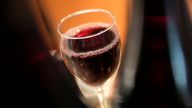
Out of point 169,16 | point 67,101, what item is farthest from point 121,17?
point 67,101

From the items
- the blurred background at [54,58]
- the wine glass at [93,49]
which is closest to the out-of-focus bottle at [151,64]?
the blurred background at [54,58]

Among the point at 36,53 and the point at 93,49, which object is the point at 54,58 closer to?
the point at 36,53

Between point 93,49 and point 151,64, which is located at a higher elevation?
point 93,49

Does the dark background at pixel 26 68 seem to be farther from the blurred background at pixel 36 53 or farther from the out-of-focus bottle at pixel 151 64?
the out-of-focus bottle at pixel 151 64

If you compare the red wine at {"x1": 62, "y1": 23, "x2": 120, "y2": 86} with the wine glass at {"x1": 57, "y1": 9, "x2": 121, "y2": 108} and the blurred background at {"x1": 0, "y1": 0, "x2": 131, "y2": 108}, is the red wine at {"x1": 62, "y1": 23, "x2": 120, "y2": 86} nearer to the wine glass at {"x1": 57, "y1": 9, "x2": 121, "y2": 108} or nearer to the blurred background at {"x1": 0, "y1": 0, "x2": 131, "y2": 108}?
the wine glass at {"x1": 57, "y1": 9, "x2": 121, "y2": 108}

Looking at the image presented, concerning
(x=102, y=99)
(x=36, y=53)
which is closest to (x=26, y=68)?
(x=36, y=53)

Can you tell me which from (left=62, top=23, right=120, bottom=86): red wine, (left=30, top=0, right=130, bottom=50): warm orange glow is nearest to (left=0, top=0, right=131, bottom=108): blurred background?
(left=30, top=0, right=130, bottom=50): warm orange glow

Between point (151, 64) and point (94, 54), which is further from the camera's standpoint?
point (151, 64)
